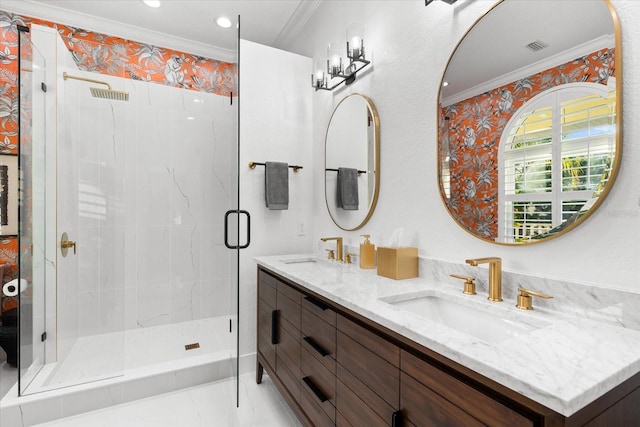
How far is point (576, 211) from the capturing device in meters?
0.97

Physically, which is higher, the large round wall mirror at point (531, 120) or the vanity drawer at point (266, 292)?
the large round wall mirror at point (531, 120)

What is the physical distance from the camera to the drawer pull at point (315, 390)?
1294mm

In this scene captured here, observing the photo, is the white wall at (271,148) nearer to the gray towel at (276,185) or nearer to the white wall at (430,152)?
the gray towel at (276,185)

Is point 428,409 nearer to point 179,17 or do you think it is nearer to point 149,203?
point 149,203

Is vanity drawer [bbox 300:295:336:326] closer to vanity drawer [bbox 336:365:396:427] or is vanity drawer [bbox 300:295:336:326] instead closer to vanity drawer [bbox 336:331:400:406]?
vanity drawer [bbox 336:331:400:406]

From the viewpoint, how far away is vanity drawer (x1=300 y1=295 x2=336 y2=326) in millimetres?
1234

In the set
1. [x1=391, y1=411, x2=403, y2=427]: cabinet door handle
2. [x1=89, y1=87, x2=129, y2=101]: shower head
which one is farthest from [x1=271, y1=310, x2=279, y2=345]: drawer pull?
[x1=89, y1=87, x2=129, y2=101]: shower head

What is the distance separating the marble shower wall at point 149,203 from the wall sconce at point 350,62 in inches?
31.2

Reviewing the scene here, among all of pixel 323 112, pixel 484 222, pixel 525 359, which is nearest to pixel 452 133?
pixel 484 222

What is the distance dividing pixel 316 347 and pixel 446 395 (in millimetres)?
711

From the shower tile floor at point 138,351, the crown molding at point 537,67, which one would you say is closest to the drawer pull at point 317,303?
the crown molding at point 537,67

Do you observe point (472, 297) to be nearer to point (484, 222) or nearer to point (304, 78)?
point (484, 222)

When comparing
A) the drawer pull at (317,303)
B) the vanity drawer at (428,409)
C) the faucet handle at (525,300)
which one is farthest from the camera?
the drawer pull at (317,303)

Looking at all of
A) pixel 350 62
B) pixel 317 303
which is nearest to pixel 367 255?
pixel 317 303
